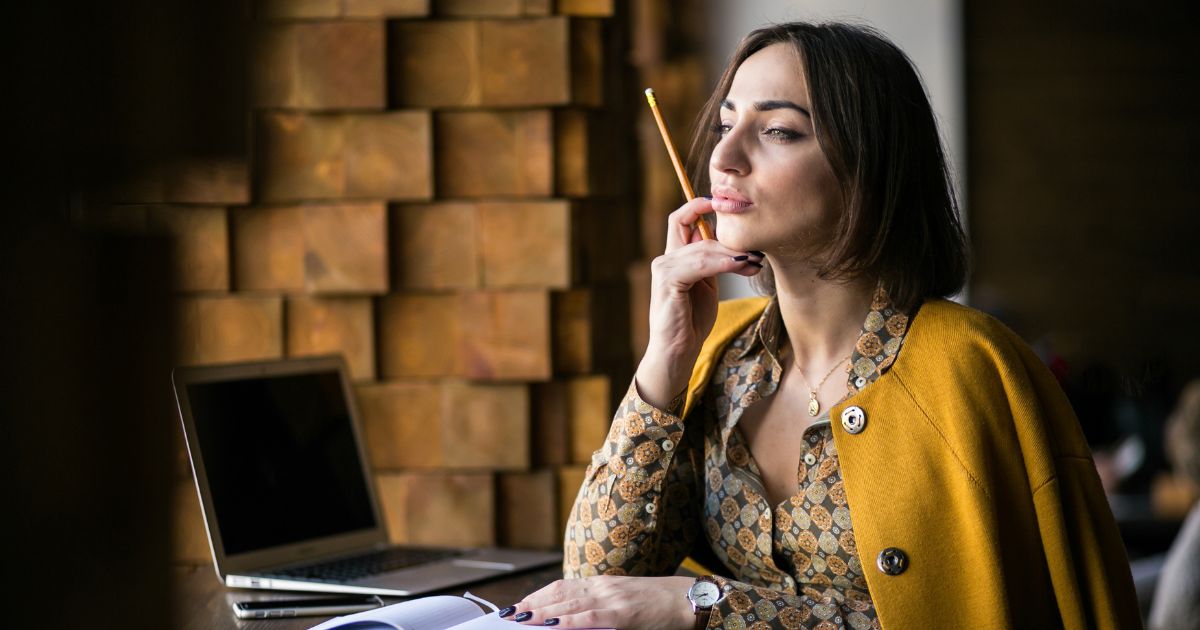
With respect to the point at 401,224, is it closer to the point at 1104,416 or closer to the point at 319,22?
the point at 319,22

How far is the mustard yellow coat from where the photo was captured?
1.33 meters

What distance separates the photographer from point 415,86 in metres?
1.96

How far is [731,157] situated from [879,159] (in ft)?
0.60

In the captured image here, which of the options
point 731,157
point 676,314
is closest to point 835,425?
point 676,314

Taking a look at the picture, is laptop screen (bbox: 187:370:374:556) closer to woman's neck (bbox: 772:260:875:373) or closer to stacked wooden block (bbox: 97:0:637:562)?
stacked wooden block (bbox: 97:0:637:562)

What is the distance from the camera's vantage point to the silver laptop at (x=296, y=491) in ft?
5.30

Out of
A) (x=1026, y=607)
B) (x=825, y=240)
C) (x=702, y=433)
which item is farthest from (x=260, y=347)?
(x=1026, y=607)

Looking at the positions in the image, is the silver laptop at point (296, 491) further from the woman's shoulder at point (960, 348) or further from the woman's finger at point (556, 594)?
the woman's shoulder at point (960, 348)

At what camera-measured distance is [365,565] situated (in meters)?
1.69

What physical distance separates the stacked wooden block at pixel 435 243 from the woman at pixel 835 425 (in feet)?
1.45

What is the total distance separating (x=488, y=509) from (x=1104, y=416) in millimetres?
3362

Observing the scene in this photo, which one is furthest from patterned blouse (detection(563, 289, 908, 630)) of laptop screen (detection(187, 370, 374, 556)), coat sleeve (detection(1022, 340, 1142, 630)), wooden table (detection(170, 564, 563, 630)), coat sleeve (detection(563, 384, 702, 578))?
laptop screen (detection(187, 370, 374, 556))

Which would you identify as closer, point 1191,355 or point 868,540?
point 868,540

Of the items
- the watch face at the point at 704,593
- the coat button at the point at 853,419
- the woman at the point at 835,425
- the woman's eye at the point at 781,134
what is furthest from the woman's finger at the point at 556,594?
the woman's eye at the point at 781,134
